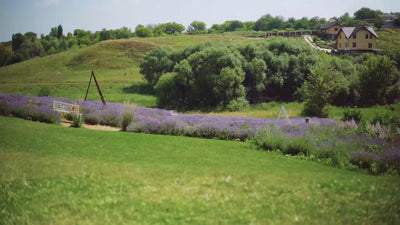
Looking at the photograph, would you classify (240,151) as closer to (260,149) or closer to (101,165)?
(260,149)

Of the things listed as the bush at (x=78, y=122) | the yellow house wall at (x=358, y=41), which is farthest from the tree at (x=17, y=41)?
the yellow house wall at (x=358, y=41)

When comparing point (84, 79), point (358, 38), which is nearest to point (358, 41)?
point (358, 38)

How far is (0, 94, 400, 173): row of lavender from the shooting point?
6.84m

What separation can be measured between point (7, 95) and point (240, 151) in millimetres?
10445

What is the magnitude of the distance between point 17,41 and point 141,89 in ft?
44.3

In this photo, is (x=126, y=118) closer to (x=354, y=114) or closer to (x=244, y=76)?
(x=354, y=114)

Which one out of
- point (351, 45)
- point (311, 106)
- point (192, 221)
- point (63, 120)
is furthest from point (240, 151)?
point (311, 106)

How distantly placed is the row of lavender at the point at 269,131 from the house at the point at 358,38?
3.12 m

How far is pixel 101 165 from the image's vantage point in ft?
20.9

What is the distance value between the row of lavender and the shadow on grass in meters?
10.1

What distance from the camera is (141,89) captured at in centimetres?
2627

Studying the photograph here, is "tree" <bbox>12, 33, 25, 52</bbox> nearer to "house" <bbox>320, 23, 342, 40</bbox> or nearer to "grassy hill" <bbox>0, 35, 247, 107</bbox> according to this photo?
"grassy hill" <bbox>0, 35, 247, 107</bbox>

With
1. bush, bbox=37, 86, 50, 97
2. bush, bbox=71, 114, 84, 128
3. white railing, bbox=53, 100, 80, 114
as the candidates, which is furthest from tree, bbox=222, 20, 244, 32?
bush, bbox=37, 86, 50, 97

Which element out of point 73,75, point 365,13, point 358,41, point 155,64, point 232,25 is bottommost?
point 73,75
